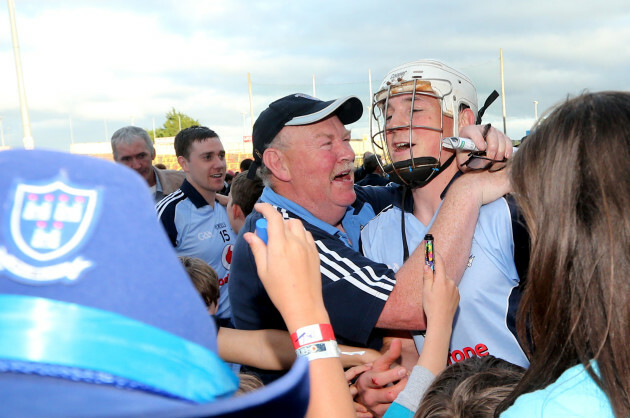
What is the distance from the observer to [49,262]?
1.92ft

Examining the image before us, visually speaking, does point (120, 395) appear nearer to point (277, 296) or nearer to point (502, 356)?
point (277, 296)

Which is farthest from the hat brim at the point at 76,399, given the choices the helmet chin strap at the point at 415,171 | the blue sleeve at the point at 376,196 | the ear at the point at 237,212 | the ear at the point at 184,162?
the ear at the point at 184,162

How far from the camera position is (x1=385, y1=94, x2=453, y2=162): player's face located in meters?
2.31

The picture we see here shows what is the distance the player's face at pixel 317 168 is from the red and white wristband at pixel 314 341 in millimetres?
1652

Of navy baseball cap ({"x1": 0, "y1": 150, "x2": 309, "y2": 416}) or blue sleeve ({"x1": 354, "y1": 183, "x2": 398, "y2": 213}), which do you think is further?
blue sleeve ({"x1": 354, "y1": 183, "x2": 398, "y2": 213})

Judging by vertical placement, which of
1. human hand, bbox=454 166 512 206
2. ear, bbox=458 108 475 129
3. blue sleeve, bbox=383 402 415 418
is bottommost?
blue sleeve, bbox=383 402 415 418

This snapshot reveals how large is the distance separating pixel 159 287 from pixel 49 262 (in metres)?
0.12

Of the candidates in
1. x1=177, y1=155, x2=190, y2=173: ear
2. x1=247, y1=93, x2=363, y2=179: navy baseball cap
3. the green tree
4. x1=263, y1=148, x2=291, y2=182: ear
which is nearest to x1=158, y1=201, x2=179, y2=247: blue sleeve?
x1=177, y1=155, x2=190, y2=173: ear

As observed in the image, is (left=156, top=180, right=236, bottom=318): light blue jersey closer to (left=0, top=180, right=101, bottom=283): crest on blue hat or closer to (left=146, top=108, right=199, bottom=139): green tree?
(left=0, top=180, right=101, bottom=283): crest on blue hat

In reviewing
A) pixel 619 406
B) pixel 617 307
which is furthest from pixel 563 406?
pixel 617 307

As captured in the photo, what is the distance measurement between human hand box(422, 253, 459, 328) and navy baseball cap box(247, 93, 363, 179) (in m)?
1.21

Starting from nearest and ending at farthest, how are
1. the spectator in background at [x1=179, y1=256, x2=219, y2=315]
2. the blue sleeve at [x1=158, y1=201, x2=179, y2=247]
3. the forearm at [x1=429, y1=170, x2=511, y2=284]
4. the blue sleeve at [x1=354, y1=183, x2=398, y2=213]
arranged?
1. the forearm at [x1=429, y1=170, x2=511, y2=284]
2. the blue sleeve at [x1=354, y1=183, x2=398, y2=213]
3. the spectator in background at [x1=179, y1=256, x2=219, y2=315]
4. the blue sleeve at [x1=158, y1=201, x2=179, y2=247]

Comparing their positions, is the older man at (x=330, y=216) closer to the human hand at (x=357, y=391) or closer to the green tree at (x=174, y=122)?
the human hand at (x=357, y=391)

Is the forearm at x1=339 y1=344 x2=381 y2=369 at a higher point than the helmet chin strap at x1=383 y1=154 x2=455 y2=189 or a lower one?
lower
